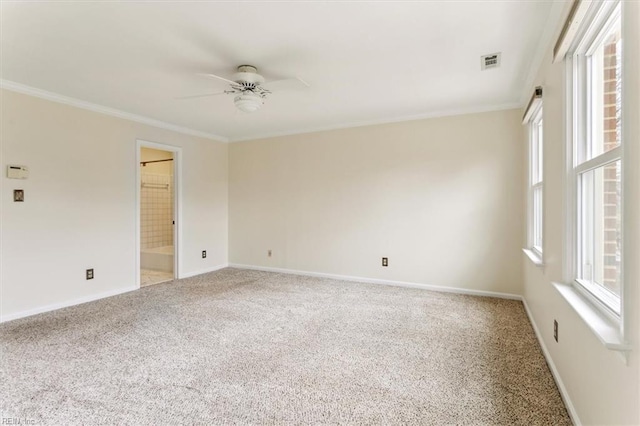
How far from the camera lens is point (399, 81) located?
3.10 m

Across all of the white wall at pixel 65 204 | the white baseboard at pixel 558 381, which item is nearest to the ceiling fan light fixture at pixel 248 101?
the white wall at pixel 65 204

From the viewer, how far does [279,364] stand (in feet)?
7.42

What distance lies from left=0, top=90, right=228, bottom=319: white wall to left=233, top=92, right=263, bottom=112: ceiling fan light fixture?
2195 mm

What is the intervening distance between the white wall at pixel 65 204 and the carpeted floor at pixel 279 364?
14.6 inches

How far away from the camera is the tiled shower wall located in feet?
20.7

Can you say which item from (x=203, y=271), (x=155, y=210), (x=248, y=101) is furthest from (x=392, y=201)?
(x=155, y=210)

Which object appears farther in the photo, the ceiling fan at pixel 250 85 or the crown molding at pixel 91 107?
the crown molding at pixel 91 107

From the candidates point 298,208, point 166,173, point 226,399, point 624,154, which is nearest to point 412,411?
point 226,399

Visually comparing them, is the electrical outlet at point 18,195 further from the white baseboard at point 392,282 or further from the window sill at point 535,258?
the window sill at point 535,258

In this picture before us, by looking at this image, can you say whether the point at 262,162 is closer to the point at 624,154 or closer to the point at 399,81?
the point at 399,81

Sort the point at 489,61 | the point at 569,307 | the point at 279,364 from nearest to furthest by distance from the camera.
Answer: the point at 569,307 < the point at 279,364 < the point at 489,61

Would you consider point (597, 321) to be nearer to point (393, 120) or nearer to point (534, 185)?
point (534, 185)

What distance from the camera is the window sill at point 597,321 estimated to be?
1.12 metres

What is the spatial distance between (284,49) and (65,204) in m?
3.03
